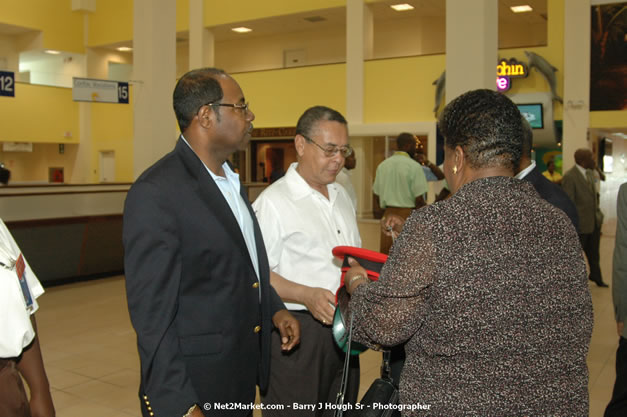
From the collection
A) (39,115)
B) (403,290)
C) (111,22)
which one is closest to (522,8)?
(111,22)

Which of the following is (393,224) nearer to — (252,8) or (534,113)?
(534,113)

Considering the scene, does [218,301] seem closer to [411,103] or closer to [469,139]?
[469,139]

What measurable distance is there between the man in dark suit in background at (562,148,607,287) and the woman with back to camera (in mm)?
6881

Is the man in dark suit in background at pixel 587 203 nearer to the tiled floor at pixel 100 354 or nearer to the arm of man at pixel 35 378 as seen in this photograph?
the tiled floor at pixel 100 354

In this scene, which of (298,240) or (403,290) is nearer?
(403,290)

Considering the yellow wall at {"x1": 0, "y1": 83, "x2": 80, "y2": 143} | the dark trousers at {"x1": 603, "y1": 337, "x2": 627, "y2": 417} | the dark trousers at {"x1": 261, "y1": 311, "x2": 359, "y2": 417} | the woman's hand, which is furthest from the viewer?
the yellow wall at {"x1": 0, "y1": 83, "x2": 80, "y2": 143}

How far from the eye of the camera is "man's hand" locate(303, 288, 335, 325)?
7.18 ft

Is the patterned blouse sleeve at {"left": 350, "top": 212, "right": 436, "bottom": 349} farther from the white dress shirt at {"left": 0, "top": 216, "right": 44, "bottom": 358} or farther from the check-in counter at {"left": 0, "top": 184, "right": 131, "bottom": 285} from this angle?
the check-in counter at {"left": 0, "top": 184, "right": 131, "bottom": 285}

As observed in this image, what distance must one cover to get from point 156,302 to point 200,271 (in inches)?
6.9

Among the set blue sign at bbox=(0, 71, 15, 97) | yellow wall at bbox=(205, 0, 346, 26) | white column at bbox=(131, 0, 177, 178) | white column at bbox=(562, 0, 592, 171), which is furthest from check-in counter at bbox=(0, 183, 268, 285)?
white column at bbox=(562, 0, 592, 171)

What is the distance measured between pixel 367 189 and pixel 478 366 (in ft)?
51.3

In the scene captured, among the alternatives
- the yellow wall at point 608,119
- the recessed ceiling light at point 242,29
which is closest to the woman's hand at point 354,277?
the yellow wall at point 608,119

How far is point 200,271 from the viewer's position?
176 cm

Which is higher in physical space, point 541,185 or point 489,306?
point 541,185
